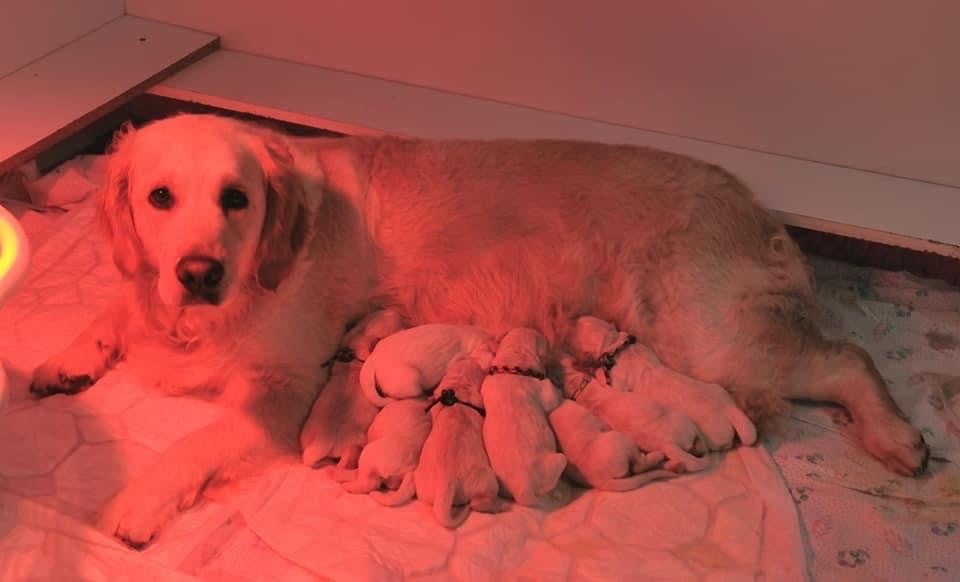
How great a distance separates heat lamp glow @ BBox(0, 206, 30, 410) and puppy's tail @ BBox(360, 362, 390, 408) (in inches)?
28.6

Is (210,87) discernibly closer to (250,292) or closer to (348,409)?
(250,292)

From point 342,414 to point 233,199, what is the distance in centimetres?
52

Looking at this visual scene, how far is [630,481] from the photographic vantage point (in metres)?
1.93

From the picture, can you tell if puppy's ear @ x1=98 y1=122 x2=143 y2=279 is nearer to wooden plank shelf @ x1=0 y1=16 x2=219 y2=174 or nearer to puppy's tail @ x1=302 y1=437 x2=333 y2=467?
puppy's tail @ x1=302 y1=437 x2=333 y2=467

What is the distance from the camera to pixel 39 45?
296 centimetres

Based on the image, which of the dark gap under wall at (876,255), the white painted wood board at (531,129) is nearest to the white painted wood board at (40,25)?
the white painted wood board at (531,129)

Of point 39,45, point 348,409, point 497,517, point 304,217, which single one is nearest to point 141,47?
point 39,45

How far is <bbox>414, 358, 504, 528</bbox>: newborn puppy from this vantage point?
5.98ft

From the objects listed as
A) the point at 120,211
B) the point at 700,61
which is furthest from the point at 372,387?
the point at 700,61

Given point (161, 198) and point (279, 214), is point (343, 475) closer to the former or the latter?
point (279, 214)

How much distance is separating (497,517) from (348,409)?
40 cm

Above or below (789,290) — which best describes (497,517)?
below

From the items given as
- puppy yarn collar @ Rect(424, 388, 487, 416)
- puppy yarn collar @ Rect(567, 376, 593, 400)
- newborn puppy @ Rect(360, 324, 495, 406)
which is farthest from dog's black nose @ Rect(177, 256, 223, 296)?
puppy yarn collar @ Rect(567, 376, 593, 400)

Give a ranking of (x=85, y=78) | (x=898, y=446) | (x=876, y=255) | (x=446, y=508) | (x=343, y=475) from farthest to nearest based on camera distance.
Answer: (x=85, y=78) < (x=876, y=255) < (x=898, y=446) < (x=343, y=475) < (x=446, y=508)
